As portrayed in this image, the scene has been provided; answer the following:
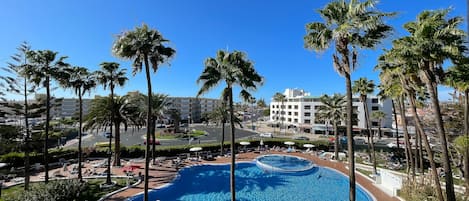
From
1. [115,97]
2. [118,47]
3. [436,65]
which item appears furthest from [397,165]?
[115,97]

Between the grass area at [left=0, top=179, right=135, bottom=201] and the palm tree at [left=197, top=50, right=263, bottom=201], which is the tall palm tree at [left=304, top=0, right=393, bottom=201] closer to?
the palm tree at [left=197, top=50, right=263, bottom=201]

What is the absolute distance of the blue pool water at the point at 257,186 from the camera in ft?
60.9

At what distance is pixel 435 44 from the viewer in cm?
896

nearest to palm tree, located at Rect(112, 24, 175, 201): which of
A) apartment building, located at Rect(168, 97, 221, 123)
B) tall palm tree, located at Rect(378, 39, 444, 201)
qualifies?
tall palm tree, located at Rect(378, 39, 444, 201)

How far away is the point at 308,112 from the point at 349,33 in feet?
222

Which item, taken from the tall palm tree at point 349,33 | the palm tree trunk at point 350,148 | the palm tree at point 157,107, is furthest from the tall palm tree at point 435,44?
the palm tree at point 157,107

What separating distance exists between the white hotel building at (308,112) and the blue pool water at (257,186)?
128 feet

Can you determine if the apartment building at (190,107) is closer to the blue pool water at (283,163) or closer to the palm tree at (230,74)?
the blue pool water at (283,163)

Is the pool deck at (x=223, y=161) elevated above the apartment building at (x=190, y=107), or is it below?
below

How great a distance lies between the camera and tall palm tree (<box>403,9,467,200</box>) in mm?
8867

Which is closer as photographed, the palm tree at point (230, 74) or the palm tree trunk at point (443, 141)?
the palm tree trunk at point (443, 141)

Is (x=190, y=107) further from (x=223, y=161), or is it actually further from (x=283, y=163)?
(x=283, y=163)

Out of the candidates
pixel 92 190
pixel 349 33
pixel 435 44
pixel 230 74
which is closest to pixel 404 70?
pixel 435 44

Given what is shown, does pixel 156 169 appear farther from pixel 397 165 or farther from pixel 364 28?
pixel 397 165
